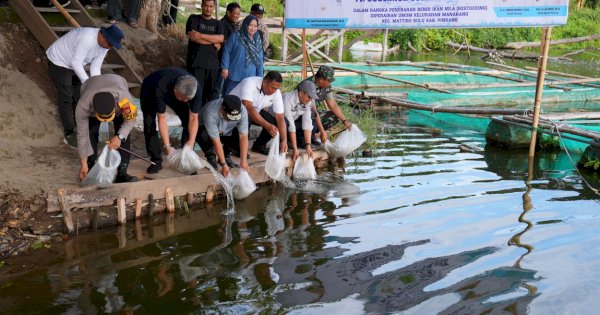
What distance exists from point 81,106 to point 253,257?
2.02 meters

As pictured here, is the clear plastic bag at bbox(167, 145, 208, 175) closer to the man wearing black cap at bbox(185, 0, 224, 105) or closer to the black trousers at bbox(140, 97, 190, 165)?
the black trousers at bbox(140, 97, 190, 165)

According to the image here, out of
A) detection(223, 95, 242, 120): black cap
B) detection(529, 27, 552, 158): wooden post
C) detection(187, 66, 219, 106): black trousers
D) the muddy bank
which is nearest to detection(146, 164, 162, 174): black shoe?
the muddy bank

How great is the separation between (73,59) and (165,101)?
1118 mm

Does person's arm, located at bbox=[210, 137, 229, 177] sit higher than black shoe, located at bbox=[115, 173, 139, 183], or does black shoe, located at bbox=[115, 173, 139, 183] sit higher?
person's arm, located at bbox=[210, 137, 229, 177]

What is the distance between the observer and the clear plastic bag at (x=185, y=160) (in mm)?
6777

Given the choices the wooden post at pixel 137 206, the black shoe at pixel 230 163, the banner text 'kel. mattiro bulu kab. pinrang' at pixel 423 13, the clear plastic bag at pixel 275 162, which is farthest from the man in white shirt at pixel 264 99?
the banner text 'kel. mattiro bulu kab. pinrang' at pixel 423 13

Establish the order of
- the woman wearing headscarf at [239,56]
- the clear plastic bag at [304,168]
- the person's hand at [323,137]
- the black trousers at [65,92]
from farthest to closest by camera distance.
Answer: the person's hand at [323,137] → the woman wearing headscarf at [239,56] → the clear plastic bag at [304,168] → the black trousers at [65,92]

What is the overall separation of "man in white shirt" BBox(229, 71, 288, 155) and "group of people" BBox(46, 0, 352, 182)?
1 cm

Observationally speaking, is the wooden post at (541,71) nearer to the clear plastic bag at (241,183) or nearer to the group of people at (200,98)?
the group of people at (200,98)

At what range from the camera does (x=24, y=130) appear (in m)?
7.60

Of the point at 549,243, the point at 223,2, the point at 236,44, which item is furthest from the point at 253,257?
the point at 223,2

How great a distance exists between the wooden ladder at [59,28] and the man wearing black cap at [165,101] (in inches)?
105

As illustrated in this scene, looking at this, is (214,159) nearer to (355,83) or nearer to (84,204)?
(84,204)

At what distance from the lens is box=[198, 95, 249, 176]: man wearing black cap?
6.62 metres
